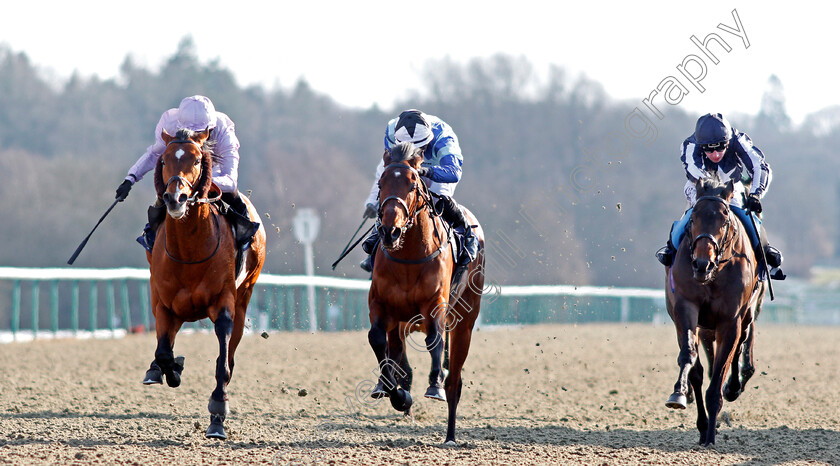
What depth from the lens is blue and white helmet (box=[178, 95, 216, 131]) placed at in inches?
270

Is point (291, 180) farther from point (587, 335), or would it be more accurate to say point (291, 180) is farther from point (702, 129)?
point (702, 129)

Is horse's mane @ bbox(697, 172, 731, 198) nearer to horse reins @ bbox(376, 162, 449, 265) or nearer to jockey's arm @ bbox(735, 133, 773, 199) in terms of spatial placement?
jockey's arm @ bbox(735, 133, 773, 199)

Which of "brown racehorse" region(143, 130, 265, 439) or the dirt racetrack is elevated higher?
"brown racehorse" region(143, 130, 265, 439)

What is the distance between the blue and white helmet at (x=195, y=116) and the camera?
270 inches

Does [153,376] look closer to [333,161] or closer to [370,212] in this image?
[370,212]

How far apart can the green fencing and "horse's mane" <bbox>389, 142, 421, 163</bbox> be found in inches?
115

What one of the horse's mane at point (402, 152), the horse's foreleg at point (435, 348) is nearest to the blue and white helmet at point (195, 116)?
the horse's mane at point (402, 152)

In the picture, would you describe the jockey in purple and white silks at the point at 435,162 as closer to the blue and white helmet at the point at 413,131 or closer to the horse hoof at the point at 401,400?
the blue and white helmet at the point at 413,131

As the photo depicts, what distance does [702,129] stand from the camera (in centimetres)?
776

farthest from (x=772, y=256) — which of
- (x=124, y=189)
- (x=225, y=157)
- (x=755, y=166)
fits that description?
(x=124, y=189)

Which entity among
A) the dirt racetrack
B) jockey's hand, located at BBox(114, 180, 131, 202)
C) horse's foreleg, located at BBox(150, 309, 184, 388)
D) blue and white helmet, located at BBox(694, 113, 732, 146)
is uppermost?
blue and white helmet, located at BBox(694, 113, 732, 146)

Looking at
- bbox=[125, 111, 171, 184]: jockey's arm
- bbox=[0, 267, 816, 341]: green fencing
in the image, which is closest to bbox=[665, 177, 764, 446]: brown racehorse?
bbox=[0, 267, 816, 341]: green fencing

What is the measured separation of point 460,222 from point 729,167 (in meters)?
2.43

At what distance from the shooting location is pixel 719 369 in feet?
22.7
